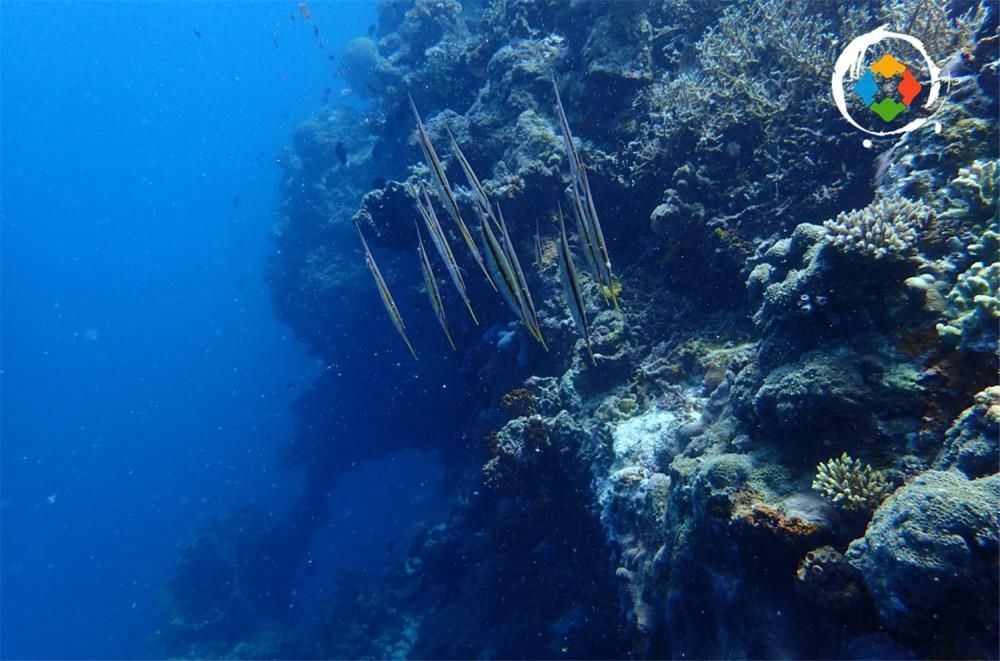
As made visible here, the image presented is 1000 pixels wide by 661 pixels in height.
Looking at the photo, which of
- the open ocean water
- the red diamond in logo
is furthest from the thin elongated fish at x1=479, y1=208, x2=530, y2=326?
the red diamond in logo

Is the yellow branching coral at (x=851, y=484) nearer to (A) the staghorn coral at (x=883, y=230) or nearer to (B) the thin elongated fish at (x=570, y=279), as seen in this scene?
(A) the staghorn coral at (x=883, y=230)

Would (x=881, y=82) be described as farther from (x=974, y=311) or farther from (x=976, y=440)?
(x=976, y=440)

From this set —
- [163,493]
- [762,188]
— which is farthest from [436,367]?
[163,493]

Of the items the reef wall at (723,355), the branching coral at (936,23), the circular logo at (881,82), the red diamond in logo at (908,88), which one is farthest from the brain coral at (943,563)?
the branching coral at (936,23)

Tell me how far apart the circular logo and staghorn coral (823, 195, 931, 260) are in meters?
1.41

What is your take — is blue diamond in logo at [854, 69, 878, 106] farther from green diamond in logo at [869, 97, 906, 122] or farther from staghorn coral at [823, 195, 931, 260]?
staghorn coral at [823, 195, 931, 260]

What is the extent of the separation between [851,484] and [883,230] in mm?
1754

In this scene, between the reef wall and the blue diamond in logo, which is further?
the blue diamond in logo

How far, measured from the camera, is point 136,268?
325 feet

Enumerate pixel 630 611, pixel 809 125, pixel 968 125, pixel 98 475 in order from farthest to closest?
1. pixel 98 475
2. pixel 809 125
3. pixel 630 611
4. pixel 968 125

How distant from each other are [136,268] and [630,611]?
121 metres

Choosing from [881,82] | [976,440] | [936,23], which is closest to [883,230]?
[976,440]

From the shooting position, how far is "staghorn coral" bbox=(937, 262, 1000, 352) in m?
2.86

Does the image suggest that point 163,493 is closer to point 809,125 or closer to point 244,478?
point 244,478
